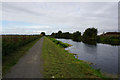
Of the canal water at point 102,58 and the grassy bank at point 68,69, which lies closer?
the grassy bank at point 68,69

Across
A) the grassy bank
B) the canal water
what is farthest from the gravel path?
the canal water

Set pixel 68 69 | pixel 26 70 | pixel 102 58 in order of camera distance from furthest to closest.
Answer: pixel 102 58 < pixel 68 69 < pixel 26 70

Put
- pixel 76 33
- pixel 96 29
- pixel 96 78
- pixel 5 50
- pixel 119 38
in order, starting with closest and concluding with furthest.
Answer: pixel 96 78
pixel 5 50
pixel 119 38
pixel 96 29
pixel 76 33

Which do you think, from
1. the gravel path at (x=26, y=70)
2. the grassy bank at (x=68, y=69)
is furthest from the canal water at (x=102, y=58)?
the gravel path at (x=26, y=70)

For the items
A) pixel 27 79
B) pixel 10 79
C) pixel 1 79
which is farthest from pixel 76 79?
pixel 1 79

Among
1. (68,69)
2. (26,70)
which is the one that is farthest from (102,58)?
(26,70)

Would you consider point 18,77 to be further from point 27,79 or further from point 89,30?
point 89,30

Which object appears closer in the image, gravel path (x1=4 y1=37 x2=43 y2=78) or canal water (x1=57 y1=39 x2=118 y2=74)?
gravel path (x1=4 y1=37 x2=43 y2=78)

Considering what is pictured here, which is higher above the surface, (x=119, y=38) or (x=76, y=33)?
(x=76, y=33)

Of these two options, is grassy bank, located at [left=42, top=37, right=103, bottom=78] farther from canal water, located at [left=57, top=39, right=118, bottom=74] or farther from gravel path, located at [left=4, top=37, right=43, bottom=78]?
canal water, located at [left=57, top=39, right=118, bottom=74]

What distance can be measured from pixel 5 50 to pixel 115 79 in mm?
11477

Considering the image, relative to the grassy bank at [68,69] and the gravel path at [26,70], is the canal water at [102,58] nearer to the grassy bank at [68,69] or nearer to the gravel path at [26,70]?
the grassy bank at [68,69]

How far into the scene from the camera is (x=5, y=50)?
8.84 meters

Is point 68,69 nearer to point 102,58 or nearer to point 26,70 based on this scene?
point 26,70
